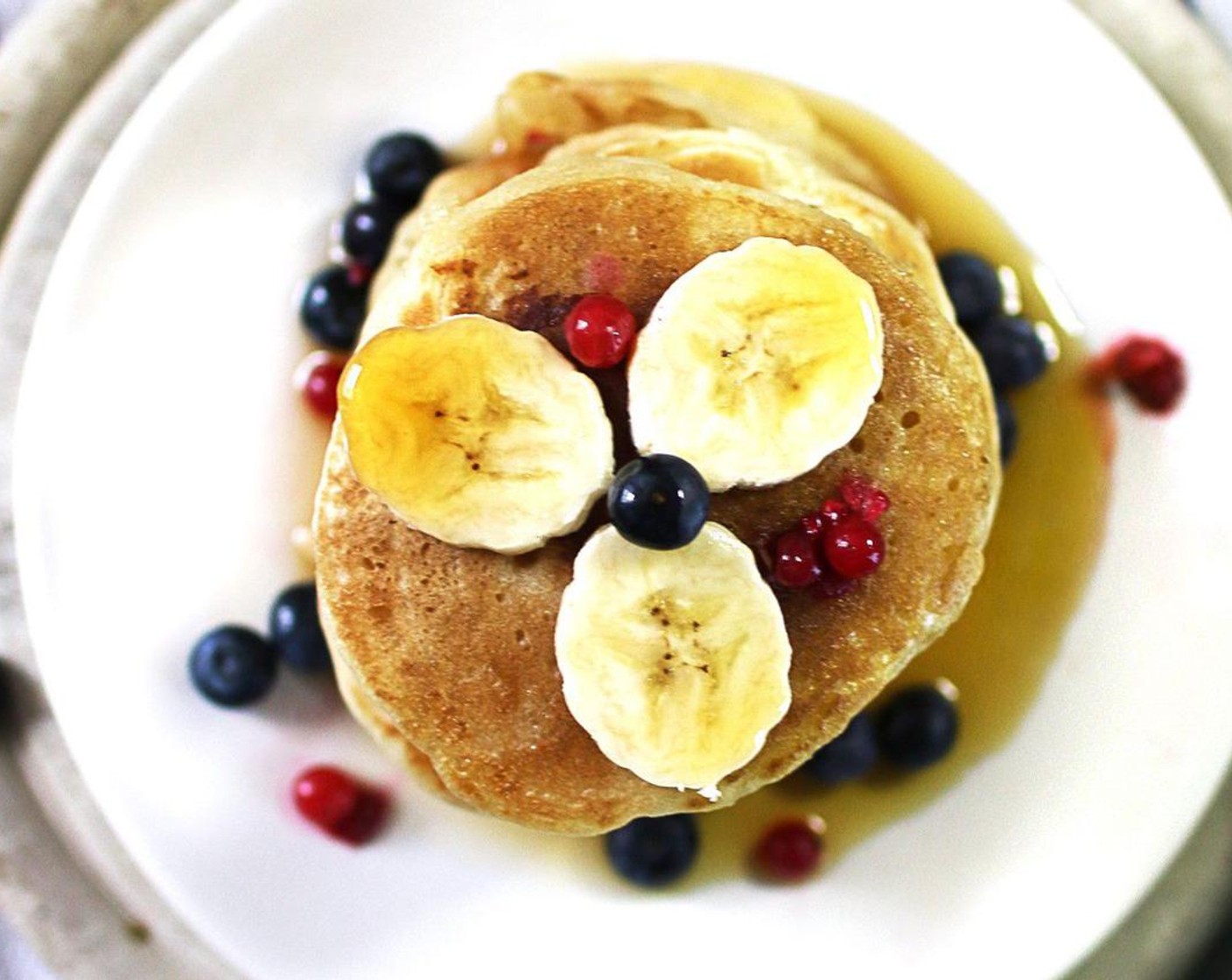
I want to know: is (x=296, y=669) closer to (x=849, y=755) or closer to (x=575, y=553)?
(x=575, y=553)

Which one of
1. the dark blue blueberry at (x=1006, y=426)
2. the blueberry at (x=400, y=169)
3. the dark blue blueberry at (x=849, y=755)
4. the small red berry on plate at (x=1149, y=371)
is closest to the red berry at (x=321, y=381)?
the blueberry at (x=400, y=169)

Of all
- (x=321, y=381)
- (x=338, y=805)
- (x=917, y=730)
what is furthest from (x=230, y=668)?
(x=917, y=730)

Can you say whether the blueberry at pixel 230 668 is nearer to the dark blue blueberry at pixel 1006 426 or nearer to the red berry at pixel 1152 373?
the dark blue blueberry at pixel 1006 426

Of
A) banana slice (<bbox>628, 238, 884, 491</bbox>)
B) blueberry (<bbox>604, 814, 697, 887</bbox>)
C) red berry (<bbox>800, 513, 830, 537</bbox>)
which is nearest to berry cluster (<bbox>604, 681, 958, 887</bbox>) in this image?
blueberry (<bbox>604, 814, 697, 887</bbox>)

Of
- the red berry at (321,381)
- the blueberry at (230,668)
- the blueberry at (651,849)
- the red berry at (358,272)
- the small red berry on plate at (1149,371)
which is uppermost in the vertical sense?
the small red berry on plate at (1149,371)

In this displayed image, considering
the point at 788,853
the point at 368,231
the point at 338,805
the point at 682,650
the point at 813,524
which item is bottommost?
the point at 338,805
